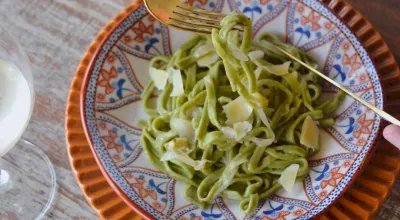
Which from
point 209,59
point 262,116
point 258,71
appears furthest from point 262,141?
point 209,59

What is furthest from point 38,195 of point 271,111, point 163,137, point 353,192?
point 353,192

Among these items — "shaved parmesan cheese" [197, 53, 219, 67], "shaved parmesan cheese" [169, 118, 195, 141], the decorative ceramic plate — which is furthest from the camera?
"shaved parmesan cheese" [197, 53, 219, 67]

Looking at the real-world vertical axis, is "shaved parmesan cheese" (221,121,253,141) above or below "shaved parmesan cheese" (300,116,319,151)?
below

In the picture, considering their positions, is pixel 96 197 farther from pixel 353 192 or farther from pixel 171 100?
pixel 353 192

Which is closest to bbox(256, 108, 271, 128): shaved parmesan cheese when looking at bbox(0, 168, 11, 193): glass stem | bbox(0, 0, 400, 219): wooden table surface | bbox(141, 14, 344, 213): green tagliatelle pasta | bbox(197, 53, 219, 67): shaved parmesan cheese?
bbox(141, 14, 344, 213): green tagliatelle pasta

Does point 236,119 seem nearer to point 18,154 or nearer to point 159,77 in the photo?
point 159,77

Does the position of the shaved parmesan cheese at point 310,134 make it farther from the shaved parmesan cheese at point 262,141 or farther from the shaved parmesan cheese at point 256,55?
the shaved parmesan cheese at point 256,55

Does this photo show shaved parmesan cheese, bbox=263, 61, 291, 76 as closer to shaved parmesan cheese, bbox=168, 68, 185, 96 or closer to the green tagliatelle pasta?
the green tagliatelle pasta

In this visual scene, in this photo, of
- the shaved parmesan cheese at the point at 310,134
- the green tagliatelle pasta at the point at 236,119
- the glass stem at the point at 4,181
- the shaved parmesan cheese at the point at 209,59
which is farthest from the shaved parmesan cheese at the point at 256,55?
the glass stem at the point at 4,181
